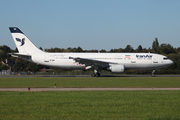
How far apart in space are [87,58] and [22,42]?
1176 centimetres

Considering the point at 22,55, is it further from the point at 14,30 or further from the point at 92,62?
the point at 92,62

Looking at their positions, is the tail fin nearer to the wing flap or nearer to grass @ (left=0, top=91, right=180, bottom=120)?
the wing flap

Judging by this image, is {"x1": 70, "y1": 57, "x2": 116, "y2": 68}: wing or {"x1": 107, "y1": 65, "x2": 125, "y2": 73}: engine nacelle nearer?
{"x1": 107, "y1": 65, "x2": 125, "y2": 73}: engine nacelle

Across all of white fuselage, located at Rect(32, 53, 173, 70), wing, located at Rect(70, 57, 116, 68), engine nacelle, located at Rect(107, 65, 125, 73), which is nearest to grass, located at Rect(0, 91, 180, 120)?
engine nacelle, located at Rect(107, 65, 125, 73)

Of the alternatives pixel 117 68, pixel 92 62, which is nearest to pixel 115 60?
pixel 117 68

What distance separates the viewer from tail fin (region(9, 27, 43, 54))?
39.3 m

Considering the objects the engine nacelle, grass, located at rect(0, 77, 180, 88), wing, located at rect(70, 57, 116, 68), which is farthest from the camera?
wing, located at rect(70, 57, 116, 68)

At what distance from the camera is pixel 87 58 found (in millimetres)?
39188

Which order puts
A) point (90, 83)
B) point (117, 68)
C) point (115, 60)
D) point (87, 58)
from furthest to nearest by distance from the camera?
point (87, 58) < point (115, 60) < point (117, 68) < point (90, 83)

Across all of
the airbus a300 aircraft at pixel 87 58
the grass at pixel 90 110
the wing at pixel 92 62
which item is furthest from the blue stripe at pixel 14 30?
the grass at pixel 90 110

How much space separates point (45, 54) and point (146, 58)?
17.7 m

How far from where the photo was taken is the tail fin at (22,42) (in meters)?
39.3

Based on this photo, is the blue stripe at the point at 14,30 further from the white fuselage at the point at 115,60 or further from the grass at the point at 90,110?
the grass at the point at 90,110

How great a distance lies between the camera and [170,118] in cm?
844
